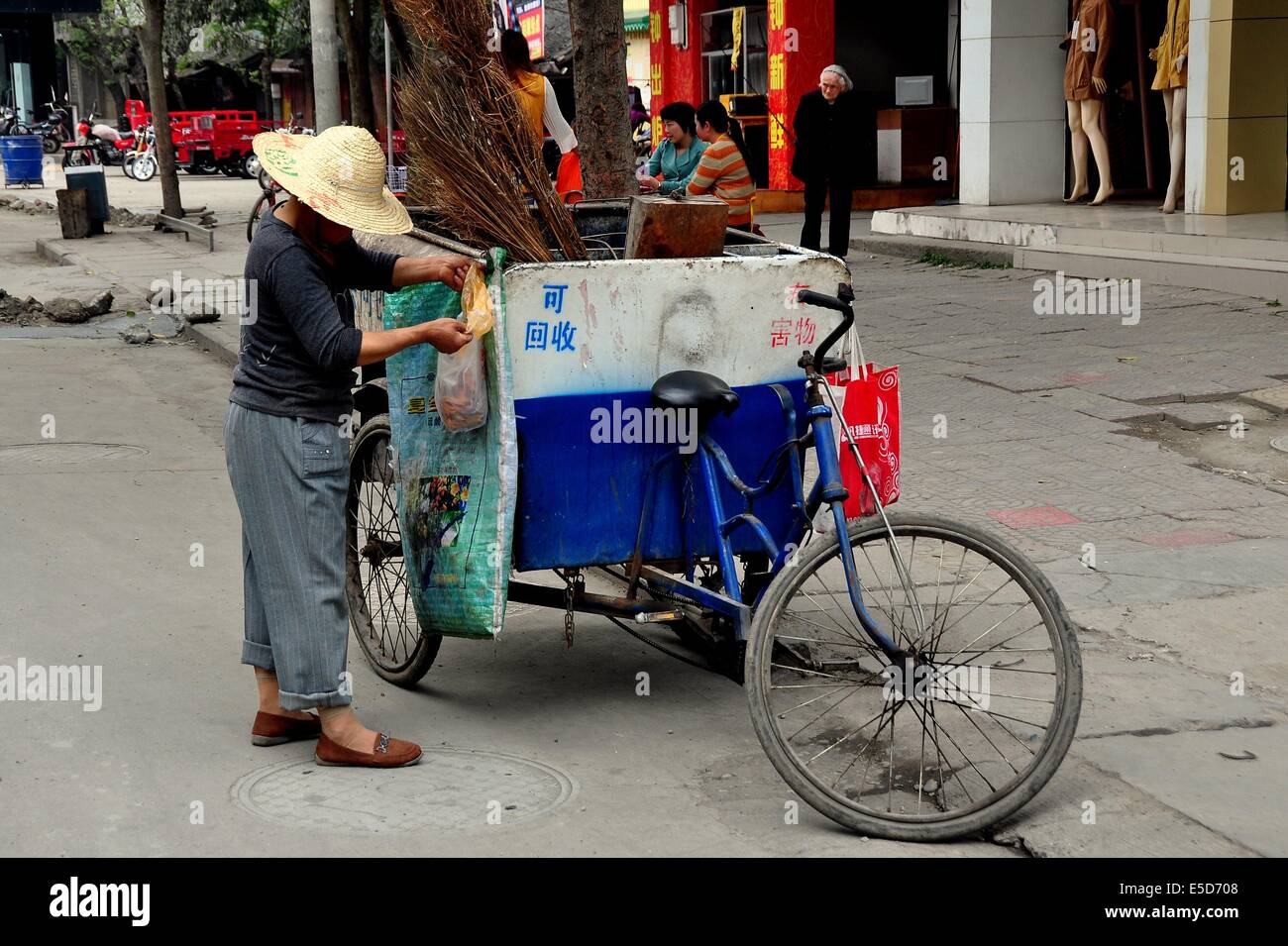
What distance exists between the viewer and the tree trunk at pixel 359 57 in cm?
1562

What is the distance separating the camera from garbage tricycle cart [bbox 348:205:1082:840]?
384 centimetres

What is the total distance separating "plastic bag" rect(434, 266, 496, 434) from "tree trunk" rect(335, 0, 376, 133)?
38.1 feet

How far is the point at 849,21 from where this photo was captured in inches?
834

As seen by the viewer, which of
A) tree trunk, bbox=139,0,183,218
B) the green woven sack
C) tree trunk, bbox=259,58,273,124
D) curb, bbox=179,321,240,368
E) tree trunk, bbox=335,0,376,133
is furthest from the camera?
tree trunk, bbox=259,58,273,124

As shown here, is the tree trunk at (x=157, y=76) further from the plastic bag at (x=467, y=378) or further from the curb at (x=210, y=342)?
the plastic bag at (x=467, y=378)

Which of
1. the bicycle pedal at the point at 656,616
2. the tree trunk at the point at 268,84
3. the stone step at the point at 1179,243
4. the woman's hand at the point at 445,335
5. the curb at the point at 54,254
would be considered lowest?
the bicycle pedal at the point at 656,616

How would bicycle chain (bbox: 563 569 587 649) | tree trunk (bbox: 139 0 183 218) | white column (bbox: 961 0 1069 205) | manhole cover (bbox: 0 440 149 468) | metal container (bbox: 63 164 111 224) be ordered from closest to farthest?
1. bicycle chain (bbox: 563 569 587 649)
2. manhole cover (bbox: 0 440 149 468)
3. white column (bbox: 961 0 1069 205)
4. tree trunk (bbox: 139 0 183 218)
5. metal container (bbox: 63 164 111 224)

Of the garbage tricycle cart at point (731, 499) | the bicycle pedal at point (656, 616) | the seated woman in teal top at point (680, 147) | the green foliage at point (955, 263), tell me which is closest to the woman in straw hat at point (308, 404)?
the garbage tricycle cart at point (731, 499)

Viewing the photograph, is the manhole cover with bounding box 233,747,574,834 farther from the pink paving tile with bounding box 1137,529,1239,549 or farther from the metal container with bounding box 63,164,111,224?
the metal container with bounding box 63,164,111,224

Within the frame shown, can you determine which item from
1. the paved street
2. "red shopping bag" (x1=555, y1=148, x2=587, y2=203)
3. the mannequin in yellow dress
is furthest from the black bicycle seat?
the mannequin in yellow dress

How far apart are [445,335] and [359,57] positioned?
1317 cm

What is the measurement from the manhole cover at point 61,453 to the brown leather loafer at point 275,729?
150 inches

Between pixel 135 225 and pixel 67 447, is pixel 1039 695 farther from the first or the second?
pixel 135 225

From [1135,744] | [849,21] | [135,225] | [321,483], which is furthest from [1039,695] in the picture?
[135,225]
